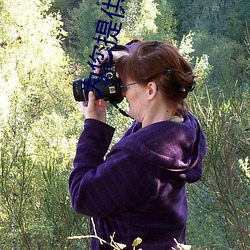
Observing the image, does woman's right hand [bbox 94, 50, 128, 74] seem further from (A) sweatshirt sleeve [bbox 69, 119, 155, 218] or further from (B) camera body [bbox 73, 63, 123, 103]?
(A) sweatshirt sleeve [bbox 69, 119, 155, 218]

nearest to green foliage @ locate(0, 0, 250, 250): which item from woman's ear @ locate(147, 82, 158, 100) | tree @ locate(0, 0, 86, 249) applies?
tree @ locate(0, 0, 86, 249)

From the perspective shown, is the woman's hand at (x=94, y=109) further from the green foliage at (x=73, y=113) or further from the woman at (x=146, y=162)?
the green foliage at (x=73, y=113)

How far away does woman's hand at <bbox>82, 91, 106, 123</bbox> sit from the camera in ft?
2.80

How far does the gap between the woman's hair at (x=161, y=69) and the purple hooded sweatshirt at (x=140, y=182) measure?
56mm

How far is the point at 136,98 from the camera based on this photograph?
0.80m

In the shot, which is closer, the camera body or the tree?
the camera body

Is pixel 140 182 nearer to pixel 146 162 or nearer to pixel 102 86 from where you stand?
pixel 146 162

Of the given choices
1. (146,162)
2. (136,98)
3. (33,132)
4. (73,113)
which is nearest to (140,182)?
(146,162)

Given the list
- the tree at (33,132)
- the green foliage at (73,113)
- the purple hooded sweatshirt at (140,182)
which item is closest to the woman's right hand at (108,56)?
the purple hooded sweatshirt at (140,182)

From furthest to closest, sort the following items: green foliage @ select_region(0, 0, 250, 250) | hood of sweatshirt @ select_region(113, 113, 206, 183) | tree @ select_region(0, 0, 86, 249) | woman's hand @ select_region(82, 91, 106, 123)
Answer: tree @ select_region(0, 0, 86, 249) → green foliage @ select_region(0, 0, 250, 250) → woman's hand @ select_region(82, 91, 106, 123) → hood of sweatshirt @ select_region(113, 113, 206, 183)

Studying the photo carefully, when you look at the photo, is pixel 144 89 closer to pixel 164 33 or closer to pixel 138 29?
pixel 138 29

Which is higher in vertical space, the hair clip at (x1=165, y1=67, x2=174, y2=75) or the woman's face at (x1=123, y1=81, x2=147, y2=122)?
the hair clip at (x1=165, y1=67, x2=174, y2=75)

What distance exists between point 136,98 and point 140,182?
0.14 m

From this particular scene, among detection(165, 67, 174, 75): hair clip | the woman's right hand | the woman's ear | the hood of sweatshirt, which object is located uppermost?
detection(165, 67, 174, 75): hair clip
